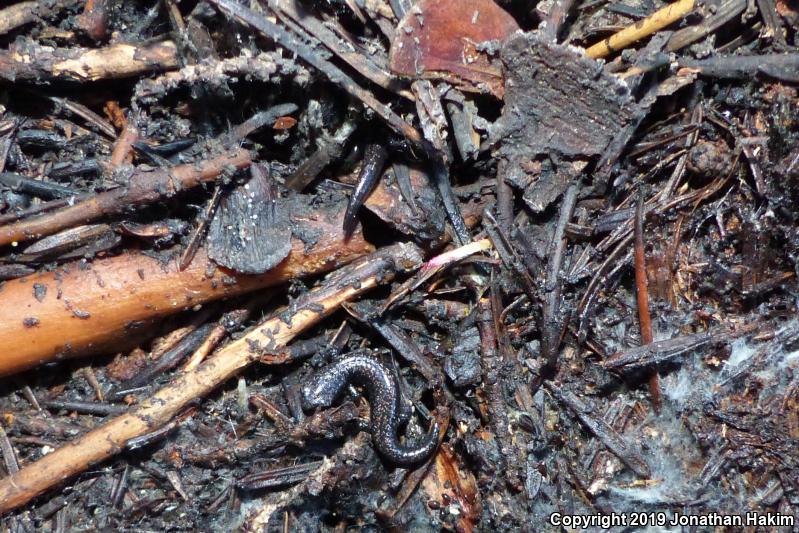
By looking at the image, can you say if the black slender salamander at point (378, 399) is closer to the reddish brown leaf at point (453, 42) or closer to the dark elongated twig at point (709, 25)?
the reddish brown leaf at point (453, 42)

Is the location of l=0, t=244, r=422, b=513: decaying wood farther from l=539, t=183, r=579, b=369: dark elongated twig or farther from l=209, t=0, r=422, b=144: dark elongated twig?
l=209, t=0, r=422, b=144: dark elongated twig

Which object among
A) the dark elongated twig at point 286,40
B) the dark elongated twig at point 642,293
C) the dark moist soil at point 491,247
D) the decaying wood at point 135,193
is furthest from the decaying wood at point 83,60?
the dark elongated twig at point 642,293

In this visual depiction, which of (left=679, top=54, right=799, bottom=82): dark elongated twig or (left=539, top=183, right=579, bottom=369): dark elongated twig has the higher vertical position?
(left=679, top=54, right=799, bottom=82): dark elongated twig

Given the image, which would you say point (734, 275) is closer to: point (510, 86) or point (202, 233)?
point (510, 86)

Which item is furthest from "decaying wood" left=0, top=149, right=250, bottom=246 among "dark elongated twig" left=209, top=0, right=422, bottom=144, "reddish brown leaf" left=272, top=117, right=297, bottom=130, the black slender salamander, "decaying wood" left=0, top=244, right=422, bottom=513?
the black slender salamander

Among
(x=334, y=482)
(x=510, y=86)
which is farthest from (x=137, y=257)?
(x=510, y=86)

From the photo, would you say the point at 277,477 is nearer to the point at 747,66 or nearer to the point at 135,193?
→ the point at 135,193
